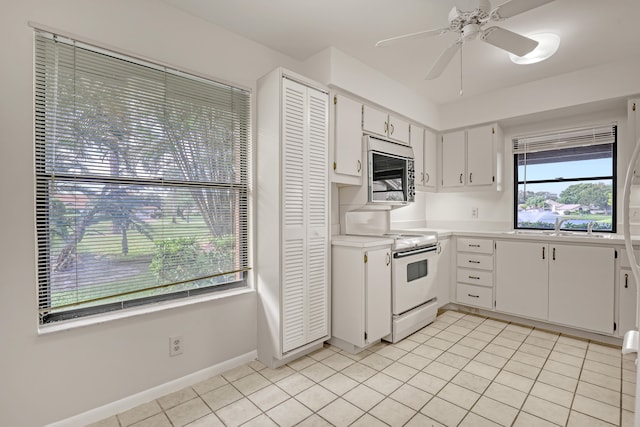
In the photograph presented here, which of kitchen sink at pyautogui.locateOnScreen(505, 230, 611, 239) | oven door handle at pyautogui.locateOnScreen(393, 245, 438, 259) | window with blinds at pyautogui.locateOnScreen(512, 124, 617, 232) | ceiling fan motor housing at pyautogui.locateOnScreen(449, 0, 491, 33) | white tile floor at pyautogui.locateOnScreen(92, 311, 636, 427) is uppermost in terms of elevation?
ceiling fan motor housing at pyautogui.locateOnScreen(449, 0, 491, 33)

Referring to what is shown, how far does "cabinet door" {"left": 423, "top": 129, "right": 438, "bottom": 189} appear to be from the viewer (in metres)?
3.95

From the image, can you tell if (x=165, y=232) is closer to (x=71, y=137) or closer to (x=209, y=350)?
(x=71, y=137)

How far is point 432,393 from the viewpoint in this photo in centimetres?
204

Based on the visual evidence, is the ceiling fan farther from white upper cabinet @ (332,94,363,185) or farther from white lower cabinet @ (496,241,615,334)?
white lower cabinet @ (496,241,615,334)

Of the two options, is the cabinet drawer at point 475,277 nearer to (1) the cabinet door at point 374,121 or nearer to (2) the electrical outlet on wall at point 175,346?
(1) the cabinet door at point 374,121

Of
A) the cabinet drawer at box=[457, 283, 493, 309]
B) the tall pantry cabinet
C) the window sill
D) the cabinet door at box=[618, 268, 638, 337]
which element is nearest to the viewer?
the window sill

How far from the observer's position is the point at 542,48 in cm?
263

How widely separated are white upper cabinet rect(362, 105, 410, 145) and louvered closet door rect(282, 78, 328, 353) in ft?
1.86

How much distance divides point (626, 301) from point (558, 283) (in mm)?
472

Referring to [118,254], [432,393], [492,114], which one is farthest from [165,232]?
[492,114]

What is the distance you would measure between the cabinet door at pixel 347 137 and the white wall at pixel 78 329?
3.39ft

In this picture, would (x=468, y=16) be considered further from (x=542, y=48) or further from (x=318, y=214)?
(x=318, y=214)

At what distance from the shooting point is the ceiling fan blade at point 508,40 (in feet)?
6.01

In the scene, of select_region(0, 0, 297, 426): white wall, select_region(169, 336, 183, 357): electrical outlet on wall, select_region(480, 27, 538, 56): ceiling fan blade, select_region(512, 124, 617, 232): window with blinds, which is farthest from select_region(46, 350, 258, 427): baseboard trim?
select_region(512, 124, 617, 232): window with blinds
